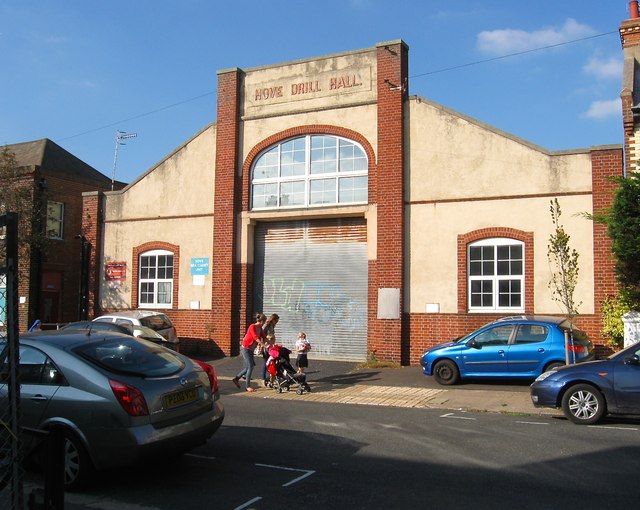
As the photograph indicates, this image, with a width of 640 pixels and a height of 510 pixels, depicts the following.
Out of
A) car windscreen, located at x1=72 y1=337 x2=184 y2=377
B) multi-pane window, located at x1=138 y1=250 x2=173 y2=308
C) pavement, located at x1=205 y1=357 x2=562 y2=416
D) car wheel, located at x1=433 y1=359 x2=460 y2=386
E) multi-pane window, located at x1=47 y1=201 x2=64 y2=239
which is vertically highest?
multi-pane window, located at x1=47 y1=201 x2=64 y2=239

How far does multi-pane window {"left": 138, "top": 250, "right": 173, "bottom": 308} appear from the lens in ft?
72.3

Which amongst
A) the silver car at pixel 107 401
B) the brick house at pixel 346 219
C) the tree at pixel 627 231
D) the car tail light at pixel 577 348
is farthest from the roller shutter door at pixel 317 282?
the silver car at pixel 107 401

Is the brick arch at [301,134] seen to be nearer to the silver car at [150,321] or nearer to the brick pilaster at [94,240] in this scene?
the silver car at [150,321]

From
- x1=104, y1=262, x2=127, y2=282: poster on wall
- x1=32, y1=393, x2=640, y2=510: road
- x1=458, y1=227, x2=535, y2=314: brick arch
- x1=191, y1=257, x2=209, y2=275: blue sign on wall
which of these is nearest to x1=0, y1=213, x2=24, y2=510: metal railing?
x1=32, y1=393, x2=640, y2=510: road

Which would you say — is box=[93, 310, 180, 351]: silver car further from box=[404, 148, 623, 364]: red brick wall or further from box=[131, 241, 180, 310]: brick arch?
box=[404, 148, 623, 364]: red brick wall

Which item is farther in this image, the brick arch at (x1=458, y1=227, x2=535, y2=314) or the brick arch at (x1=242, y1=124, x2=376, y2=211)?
the brick arch at (x1=242, y1=124, x2=376, y2=211)

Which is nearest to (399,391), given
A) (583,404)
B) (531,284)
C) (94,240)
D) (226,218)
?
(583,404)

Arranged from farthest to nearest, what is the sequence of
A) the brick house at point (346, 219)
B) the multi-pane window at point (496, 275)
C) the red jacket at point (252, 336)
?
1. the multi-pane window at point (496, 275)
2. the brick house at point (346, 219)
3. the red jacket at point (252, 336)

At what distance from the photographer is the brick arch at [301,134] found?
62.2ft

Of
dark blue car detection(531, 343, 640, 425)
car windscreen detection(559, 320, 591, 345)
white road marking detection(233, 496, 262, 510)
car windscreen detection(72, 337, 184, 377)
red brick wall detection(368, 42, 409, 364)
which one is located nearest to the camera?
white road marking detection(233, 496, 262, 510)

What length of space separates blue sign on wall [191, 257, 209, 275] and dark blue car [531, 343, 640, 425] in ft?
44.0

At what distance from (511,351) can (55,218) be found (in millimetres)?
20293

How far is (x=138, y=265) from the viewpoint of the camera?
22625 millimetres

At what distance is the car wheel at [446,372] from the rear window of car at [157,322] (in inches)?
353
